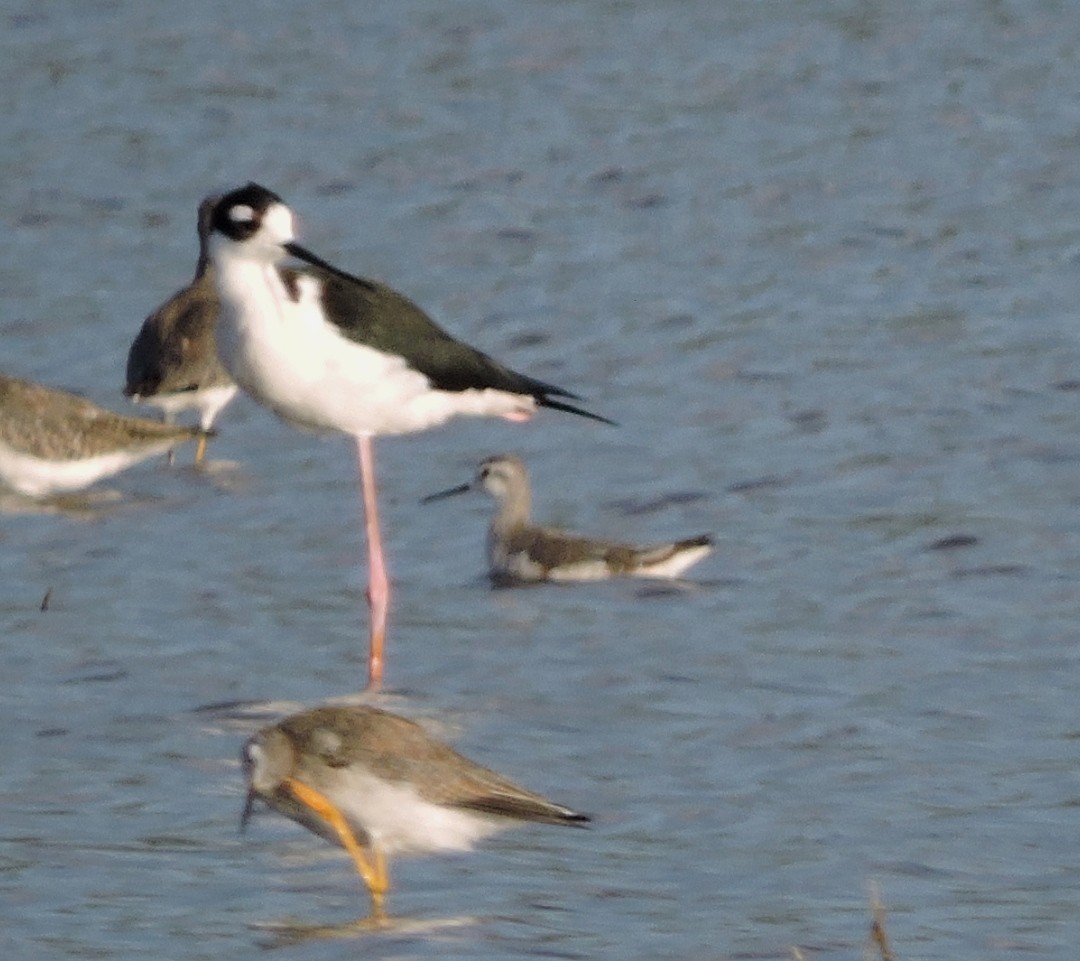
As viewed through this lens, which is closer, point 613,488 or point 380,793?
point 380,793

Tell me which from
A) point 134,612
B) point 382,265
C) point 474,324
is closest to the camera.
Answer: point 134,612

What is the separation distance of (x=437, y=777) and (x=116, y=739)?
1.80 meters

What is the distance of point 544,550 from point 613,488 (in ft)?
3.68

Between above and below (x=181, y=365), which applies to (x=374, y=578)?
below

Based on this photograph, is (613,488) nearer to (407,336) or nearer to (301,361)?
(407,336)

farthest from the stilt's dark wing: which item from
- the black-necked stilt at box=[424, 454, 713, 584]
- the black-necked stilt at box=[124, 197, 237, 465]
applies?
the black-necked stilt at box=[124, 197, 237, 465]

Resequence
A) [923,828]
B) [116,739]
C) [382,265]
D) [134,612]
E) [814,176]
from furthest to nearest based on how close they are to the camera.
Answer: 1. [814,176]
2. [382,265]
3. [134,612]
4. [116,739]
5. [923,828]

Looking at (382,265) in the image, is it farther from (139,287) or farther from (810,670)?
(810,670)

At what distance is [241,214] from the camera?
33.3 feet

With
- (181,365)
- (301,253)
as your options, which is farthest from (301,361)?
(181,365)

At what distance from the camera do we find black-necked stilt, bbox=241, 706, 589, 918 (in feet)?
23.6

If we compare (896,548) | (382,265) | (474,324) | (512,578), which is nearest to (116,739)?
(512,578)

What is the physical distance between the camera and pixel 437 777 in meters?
7.24

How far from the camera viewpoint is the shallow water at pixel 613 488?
738 centimetres
